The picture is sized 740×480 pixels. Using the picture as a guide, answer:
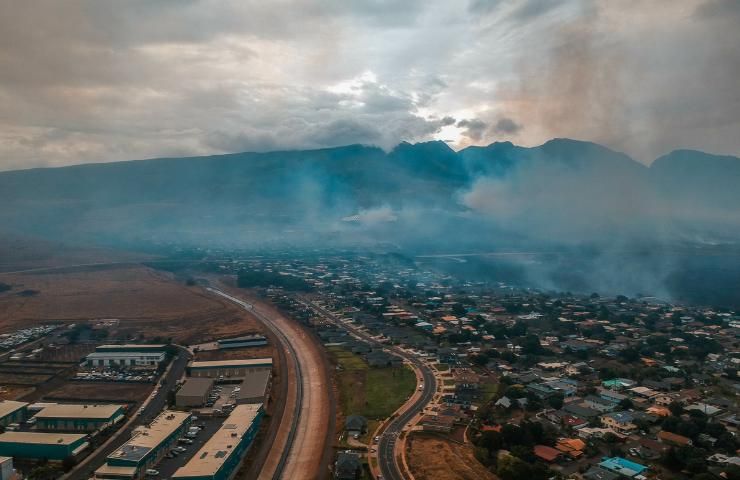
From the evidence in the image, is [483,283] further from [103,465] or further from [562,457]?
[103,465]

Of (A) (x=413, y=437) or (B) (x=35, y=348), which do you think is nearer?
(A) (x=413, y=437)

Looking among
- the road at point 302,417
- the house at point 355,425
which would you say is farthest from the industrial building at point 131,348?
the house at point 355,425

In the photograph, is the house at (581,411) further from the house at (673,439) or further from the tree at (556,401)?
the house at (673,439)

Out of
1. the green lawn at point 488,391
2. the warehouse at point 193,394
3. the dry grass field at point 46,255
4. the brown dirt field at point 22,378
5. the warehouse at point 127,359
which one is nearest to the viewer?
the warehouse at point 193,394

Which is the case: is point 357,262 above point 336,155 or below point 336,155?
below

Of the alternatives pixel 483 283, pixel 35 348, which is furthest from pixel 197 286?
pixel 483 283
